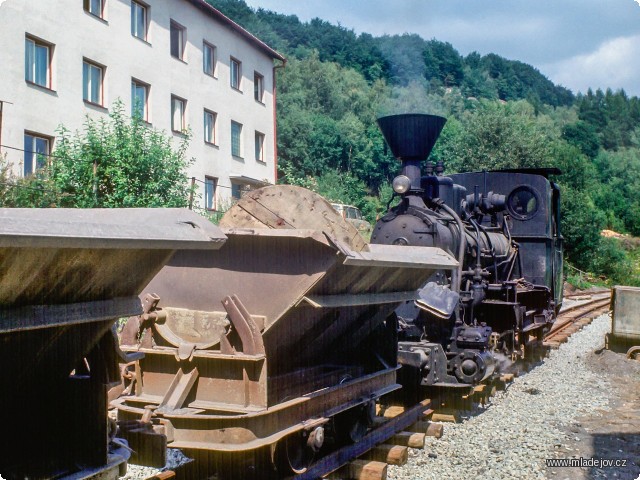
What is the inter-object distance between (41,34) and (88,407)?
48.2 feet

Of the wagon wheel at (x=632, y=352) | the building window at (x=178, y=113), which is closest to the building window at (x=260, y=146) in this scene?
the building window at (x=178, y=113)

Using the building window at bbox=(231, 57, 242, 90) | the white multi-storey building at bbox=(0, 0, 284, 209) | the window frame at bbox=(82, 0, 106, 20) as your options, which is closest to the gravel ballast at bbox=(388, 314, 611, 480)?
the white multi-storey building at bbox=(0, 0, 284, 209)

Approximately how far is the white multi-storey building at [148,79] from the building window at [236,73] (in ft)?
0.12

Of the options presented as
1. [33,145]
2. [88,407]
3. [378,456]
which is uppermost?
[33,145]

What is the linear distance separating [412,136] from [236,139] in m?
17.4

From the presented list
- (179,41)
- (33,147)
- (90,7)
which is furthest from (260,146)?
(33,147)

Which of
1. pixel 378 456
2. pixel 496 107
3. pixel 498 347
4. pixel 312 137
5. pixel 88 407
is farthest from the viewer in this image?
pixel 312 137

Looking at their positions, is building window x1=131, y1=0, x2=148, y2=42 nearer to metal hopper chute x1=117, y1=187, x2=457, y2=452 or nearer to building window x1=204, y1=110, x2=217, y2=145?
building window x1=204, y1=110, x2=217, y2=145

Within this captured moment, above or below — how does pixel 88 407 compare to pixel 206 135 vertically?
below

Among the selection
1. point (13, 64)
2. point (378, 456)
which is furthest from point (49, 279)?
point (13, 64)

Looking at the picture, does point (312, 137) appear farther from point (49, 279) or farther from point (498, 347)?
point (49, 279)

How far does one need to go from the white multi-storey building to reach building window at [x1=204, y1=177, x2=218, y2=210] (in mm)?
43

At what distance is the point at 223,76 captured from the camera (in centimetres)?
2359

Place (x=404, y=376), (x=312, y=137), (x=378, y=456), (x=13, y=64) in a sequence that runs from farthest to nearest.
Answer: (x=312, y=137) < (x=13, y=64) < (x=404, y=376) < (x=378, y=456)
